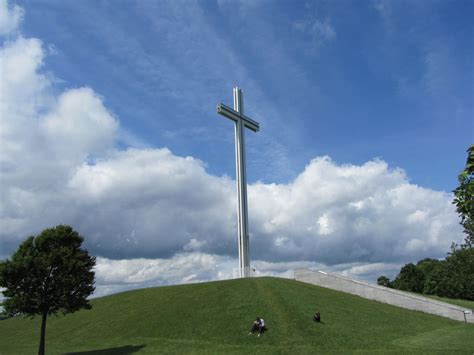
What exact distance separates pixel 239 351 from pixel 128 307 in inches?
888

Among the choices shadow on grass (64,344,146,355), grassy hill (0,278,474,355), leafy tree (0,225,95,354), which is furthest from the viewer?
leafy tree (0,225,95,354)

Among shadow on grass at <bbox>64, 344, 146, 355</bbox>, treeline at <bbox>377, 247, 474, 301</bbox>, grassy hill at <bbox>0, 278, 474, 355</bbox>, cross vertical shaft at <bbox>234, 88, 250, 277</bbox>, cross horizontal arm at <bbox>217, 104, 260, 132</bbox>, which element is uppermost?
cross horizontal arm at <bbox>217, 104, 260, 132</bbox>

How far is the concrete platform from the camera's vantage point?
4312 centimetres

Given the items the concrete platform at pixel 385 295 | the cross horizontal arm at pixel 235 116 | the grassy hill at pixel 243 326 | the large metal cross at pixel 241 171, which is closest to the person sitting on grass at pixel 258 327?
the grassy hill at pixel 243 326

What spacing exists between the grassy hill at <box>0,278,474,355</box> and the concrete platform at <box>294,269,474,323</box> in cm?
199

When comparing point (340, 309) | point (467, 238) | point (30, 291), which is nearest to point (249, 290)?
point (340, 309)

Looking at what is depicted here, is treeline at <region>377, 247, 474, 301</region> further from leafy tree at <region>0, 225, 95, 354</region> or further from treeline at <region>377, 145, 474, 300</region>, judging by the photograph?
leafy tree at <region>0, 225, 95, 354</region>

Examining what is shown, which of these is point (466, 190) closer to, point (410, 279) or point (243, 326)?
point (243, 326)

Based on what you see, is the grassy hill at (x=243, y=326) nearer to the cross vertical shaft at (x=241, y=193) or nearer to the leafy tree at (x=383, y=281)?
the cross vertical shaft at (x=241, y=193)

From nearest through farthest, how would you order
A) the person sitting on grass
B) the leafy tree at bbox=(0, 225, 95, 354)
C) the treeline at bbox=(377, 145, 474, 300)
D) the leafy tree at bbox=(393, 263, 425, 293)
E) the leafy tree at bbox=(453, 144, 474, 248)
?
the leafy tree at bbox=(453, 144, 474, 248), the person sitting on grass, the leafy tree at bbox=(0, 225, 95, 354), the treeline at bbox=(377, 145, 474, 300), the leafy tree at bbox=(393, 263, 425, 293)

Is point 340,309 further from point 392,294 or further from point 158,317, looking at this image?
point 158,317

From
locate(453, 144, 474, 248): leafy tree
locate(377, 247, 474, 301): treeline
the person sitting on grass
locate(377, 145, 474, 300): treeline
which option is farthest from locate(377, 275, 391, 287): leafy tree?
locate(453, 144, 474, 248): leafy tree

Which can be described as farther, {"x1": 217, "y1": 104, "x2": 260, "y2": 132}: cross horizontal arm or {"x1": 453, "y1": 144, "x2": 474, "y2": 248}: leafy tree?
{"x1": 217, "y1": 104, "x2": 260, "y2": 132}: cross horizontal arm

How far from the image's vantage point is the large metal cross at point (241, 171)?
48500 mm
